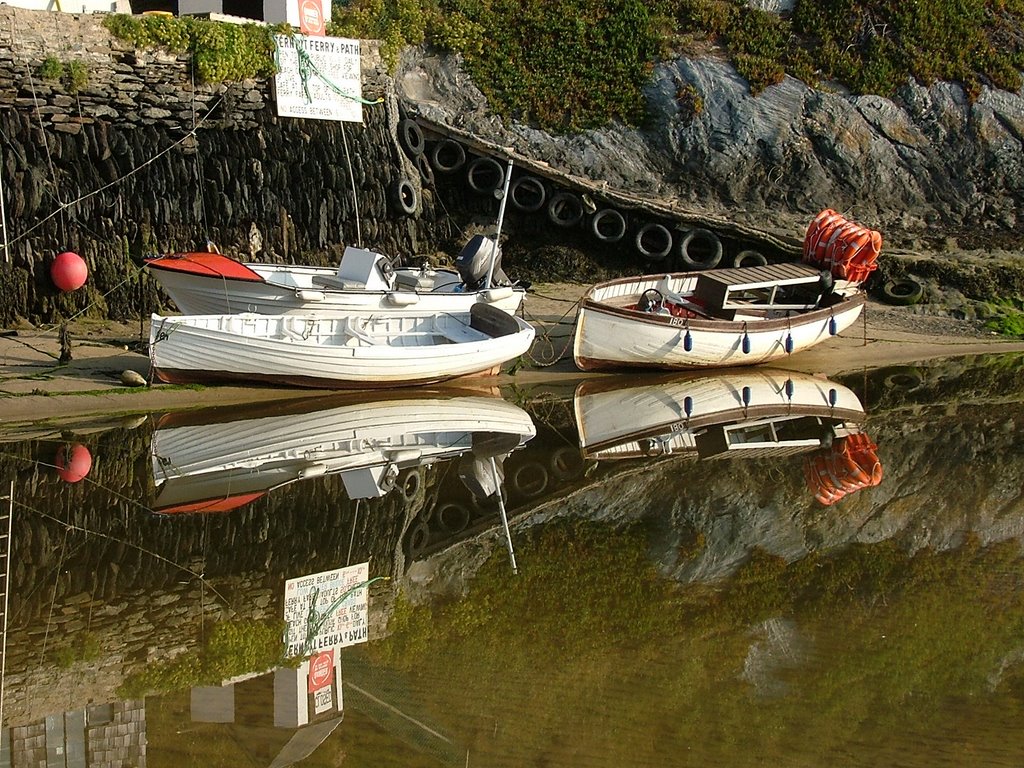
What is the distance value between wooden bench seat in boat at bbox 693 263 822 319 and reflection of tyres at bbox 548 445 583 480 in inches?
223

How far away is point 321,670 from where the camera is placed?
8734 mm

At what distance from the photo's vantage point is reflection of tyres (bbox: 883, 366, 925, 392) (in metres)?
18.9

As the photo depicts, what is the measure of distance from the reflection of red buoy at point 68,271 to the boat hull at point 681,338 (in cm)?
737

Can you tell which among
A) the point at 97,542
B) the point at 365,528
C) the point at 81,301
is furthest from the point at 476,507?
the point at 81,301

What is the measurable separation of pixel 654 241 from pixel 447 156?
423 centimetres

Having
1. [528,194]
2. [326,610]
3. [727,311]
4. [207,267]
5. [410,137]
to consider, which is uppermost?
[410,137]

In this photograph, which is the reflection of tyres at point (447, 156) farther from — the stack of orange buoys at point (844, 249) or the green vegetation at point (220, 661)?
the green vegetation at point (220, 661)

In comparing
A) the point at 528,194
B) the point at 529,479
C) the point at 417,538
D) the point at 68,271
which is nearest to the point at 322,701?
the point at 417,538

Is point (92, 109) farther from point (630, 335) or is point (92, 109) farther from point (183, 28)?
point (630, 335)

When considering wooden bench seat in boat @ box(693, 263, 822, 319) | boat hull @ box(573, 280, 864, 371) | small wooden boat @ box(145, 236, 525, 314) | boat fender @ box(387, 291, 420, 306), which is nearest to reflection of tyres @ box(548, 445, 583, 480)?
boat hull @ box(573, 280, 864, 371)

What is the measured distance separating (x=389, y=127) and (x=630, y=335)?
6.85 m

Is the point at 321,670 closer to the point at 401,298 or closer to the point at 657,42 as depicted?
the point at 401,298

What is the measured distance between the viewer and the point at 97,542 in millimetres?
10883

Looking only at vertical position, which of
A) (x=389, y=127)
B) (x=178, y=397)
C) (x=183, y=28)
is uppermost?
(x=183, y=28)
